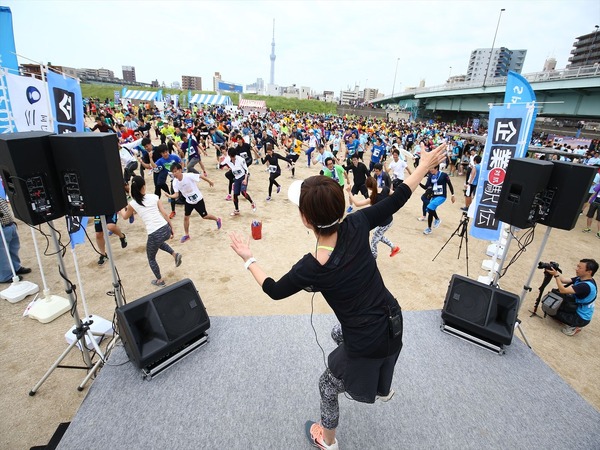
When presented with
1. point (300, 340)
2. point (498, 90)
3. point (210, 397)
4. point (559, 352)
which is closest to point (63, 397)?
point (210, 397)

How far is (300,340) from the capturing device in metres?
3.49

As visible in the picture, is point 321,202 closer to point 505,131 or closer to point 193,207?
point 505,131

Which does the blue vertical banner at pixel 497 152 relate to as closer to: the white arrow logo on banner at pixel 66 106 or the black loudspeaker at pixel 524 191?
the black loudspeaker at pixel 524 191

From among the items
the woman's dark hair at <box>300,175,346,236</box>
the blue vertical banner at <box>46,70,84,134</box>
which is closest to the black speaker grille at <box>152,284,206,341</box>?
the woman's dark hair at <box>300,175,346,236</box>

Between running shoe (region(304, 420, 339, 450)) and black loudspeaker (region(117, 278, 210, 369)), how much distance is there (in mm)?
1549

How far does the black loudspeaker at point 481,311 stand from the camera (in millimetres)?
3432

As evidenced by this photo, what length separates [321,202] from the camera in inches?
59.7

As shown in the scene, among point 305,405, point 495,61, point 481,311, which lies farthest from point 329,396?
point 495,61

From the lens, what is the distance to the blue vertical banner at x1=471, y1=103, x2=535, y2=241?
4840mm

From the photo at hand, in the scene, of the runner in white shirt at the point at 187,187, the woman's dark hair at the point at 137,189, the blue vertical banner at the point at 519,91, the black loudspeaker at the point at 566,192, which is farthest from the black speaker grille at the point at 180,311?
the blue vertical banner at the point at 519,91

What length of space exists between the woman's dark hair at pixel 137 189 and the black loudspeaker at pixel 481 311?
4.75 meters

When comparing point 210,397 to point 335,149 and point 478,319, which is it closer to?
point 478,319

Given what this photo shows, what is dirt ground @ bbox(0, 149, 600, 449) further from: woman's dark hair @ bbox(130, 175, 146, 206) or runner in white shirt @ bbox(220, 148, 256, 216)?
woman's dark hair @ bbox(130, 175, 146, 206)

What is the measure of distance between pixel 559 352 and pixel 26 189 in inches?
267
